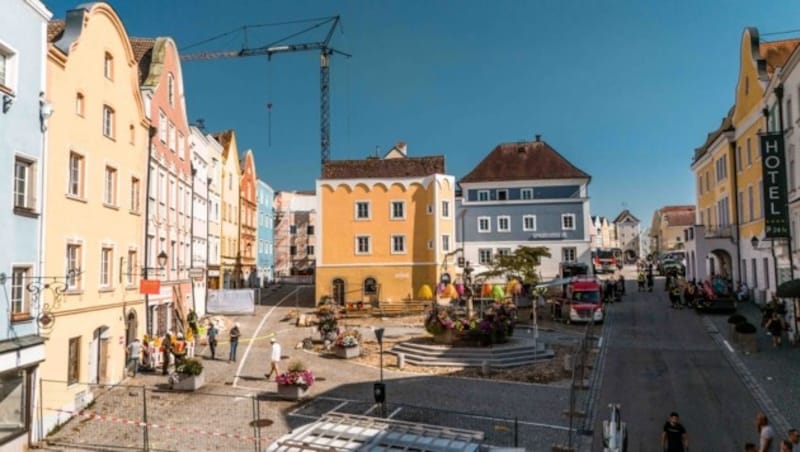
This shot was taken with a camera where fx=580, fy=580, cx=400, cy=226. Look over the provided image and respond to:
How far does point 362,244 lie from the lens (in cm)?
4600

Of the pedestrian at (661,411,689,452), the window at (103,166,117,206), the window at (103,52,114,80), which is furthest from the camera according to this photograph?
the window at (103,166,117,206)

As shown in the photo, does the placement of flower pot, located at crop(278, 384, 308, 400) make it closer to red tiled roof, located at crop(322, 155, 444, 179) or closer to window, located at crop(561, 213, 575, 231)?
red tiled roof, located at crop(322, 155, 444, 179)

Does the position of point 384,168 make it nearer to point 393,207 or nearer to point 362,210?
point 393,207

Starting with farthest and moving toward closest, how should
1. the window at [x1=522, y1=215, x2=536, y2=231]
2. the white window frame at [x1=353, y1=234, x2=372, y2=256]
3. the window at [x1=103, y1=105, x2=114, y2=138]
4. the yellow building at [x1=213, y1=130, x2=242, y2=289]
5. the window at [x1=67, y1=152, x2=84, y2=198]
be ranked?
the window at [x1=522, y1=215, x2=536, y2=231] → the yellow building at [x1=213, y1=130, x2=242, y2=289] → the white window frame at [x1=353, y1=234, x2=372, y2=256] → the window at [x1=103, y1=105, x2=114, y2=138] → the window at [x1=67, y1=152, x2=84, y2=198]

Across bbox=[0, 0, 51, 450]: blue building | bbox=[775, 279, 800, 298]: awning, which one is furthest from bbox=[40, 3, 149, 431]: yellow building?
bbox=[775, 279, 800, 298]: awning

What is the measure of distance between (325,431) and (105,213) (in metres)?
13.6

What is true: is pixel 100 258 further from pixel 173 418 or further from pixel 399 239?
pixel 399 239

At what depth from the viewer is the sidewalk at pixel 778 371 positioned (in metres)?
16.1

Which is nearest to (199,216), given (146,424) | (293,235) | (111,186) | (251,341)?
(251,341)

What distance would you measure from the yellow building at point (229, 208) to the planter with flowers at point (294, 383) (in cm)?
2862

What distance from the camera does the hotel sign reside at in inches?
1096

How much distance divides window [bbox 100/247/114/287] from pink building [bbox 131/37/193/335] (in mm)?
3329

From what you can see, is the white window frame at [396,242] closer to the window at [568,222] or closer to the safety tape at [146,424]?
the window at [568,222]

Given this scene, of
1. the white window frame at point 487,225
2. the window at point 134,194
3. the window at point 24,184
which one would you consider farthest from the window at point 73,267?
the white window frame at point 487,225
